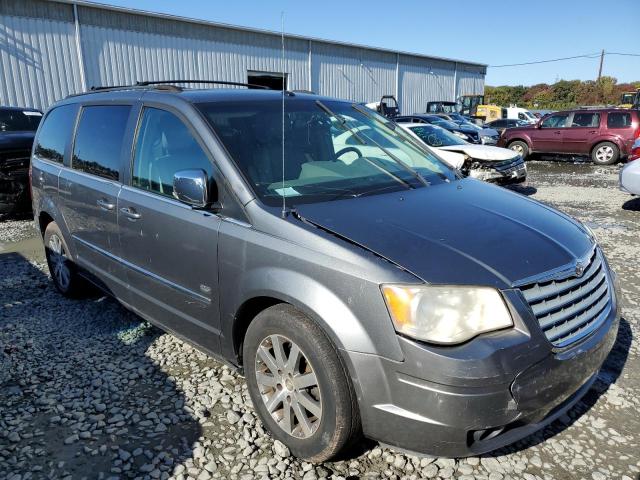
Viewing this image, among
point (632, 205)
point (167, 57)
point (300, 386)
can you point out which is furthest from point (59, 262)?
point (167, 57)

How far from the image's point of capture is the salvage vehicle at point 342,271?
1.94 m

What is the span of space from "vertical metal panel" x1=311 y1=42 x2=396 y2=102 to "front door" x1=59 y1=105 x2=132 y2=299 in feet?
64.7

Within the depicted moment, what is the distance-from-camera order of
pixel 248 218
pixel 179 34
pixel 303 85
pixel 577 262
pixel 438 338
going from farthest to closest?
1. pixel 303 85
2. pixel 179 34
3. pixel 248 218
4. pixel 577 262
5. pixel 438 338

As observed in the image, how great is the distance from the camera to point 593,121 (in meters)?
14.8

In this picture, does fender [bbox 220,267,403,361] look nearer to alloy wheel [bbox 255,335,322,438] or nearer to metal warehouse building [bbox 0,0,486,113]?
alloy wheel [bbox 255,335,322,438]

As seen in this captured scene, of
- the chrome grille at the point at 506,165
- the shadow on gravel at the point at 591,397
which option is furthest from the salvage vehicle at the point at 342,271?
the chrome grille at the point at 506,165

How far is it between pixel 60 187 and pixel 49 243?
2.86 ft

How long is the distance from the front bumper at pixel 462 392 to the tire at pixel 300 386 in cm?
10

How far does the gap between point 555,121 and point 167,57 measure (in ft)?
44.9

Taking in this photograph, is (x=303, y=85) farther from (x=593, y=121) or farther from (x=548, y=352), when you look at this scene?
(x=548, y=352)

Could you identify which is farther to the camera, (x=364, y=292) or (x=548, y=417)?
(x=548, y=417)

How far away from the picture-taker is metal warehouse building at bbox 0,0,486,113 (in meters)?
14.5

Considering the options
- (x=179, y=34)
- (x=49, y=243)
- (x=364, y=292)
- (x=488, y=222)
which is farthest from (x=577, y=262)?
(x=179, y=34)

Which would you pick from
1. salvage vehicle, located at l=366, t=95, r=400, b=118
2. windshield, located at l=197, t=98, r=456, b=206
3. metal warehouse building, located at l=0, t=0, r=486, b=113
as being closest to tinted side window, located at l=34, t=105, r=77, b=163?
windshield, located at l=197, t=98, r=456, b=206
